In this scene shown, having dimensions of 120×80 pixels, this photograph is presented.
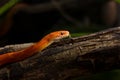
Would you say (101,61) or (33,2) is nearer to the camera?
(101,61)

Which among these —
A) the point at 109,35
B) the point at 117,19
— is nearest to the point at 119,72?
the point at 109,35

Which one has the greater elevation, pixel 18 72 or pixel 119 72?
pixel 18 72

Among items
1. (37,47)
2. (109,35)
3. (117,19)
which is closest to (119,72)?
(109,35)

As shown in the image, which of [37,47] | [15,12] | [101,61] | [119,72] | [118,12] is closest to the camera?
[101,61]

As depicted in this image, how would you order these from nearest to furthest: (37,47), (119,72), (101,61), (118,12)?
(101,61)
(37,47)
(119,72)
(118,12)

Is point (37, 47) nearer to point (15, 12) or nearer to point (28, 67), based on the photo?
point (28, 67)

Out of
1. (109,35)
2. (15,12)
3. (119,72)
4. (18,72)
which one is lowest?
(119,72)

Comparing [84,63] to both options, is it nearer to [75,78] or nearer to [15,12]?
[75,78]
